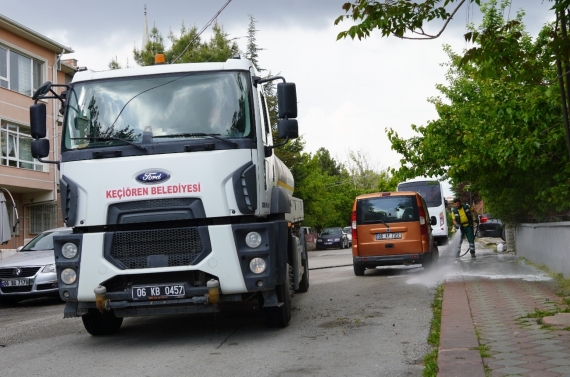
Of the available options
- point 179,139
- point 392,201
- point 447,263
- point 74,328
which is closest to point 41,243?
point 74,328

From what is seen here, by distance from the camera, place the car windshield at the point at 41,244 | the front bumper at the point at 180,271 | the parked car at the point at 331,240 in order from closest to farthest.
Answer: the front bumper at the point at 180,271, the car windshield at the point at 41,244, the parked car at the point at 331,240

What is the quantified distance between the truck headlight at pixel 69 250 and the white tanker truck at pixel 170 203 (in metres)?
0.01

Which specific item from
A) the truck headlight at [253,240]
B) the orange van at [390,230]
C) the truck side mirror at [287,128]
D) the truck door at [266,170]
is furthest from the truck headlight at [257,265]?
the orange van at [390,230]

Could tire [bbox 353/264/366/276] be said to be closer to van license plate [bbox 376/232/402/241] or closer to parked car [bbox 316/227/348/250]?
van license plate [bbox 376/232/402/241]

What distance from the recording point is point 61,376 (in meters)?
6.46

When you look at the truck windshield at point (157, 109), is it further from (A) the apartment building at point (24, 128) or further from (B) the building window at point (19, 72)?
(B) the building window at point (19, 72)

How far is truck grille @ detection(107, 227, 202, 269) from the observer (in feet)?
24.9

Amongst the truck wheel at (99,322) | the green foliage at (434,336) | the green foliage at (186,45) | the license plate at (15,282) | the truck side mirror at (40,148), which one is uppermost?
the green foliage at (186,45)

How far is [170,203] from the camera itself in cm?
759

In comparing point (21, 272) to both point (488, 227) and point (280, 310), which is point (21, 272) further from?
point (488, 227)

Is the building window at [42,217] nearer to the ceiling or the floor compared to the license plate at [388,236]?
nearer to the ceiling

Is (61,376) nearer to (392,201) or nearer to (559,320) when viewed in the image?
(559,320)

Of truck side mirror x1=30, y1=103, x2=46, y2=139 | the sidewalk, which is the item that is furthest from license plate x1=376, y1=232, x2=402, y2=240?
truck side mirror x1=30, y1=103, x2=46, y2=139

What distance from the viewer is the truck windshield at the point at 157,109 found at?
782 cm
